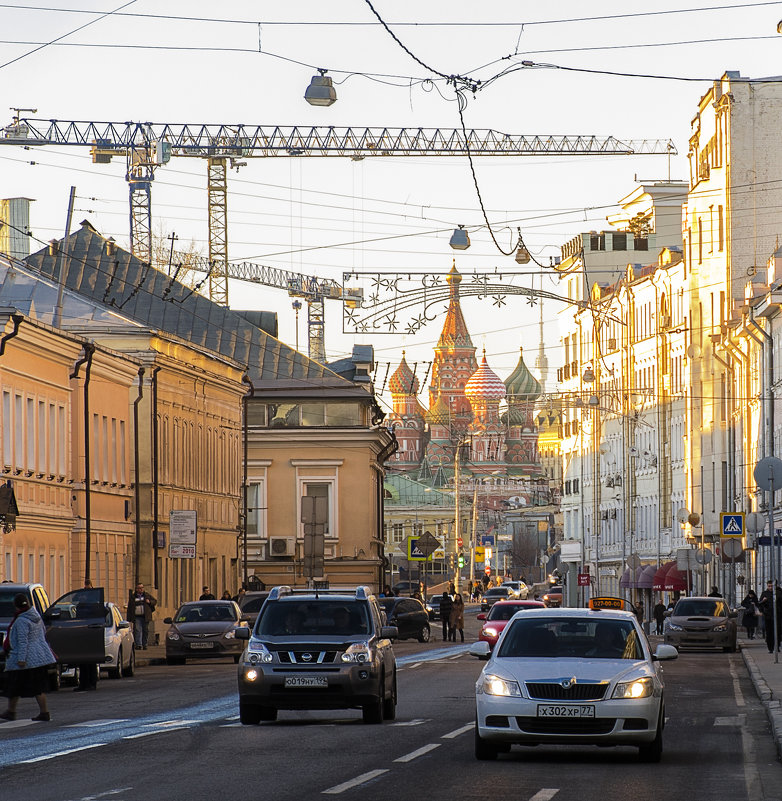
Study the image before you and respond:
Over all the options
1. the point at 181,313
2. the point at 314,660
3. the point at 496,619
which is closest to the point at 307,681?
the point at 314,660

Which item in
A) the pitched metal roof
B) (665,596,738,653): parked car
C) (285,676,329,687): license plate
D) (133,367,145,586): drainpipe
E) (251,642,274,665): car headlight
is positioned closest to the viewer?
(285,676,329,687): license plate

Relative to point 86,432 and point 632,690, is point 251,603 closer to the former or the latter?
point 86,432

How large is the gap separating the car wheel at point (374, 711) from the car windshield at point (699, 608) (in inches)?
1076

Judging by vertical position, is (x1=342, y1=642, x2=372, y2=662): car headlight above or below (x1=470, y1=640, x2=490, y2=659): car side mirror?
below

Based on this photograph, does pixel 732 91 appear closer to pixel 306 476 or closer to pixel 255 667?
pixel 306 476

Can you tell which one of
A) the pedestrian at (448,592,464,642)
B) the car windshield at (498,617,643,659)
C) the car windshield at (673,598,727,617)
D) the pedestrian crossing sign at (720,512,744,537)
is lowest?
the pedestrian at (448,592,464,642)

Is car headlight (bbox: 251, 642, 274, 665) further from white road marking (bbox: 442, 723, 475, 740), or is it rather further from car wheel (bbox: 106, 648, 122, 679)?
car wheel (bbox: 106, 648, 122, 679)

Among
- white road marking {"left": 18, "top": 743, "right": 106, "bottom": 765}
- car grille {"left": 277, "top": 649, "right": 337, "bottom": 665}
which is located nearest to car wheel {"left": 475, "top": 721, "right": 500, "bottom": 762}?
white road marking {"left": 18, "top": 743, "right": 106, "bottom": 765}

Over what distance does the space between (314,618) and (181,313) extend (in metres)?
63.0

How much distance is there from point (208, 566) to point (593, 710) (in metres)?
50.9

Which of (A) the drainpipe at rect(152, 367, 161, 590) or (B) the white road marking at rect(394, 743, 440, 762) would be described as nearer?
(B) the white road marking at rect(394, 743, 440, 762)

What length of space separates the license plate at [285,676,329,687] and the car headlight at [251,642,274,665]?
31cm

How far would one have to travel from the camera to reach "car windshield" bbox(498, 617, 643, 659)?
677 inches

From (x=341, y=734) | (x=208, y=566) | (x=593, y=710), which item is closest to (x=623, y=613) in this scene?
(x=593, y=710)
